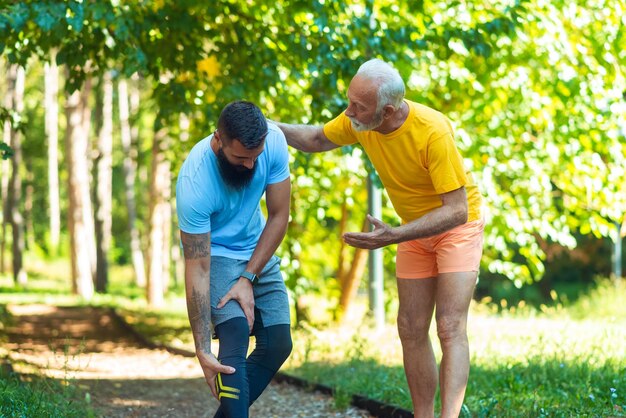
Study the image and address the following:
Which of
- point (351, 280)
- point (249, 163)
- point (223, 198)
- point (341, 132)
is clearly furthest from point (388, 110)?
point (351, 280)

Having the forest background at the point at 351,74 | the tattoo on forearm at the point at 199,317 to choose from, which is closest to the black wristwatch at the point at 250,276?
the tattoo on forearm at the point at 199,317

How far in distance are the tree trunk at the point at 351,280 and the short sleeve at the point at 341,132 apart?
28.5 ft

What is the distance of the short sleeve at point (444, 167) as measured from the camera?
15.0ft

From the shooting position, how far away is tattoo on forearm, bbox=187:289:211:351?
438cm

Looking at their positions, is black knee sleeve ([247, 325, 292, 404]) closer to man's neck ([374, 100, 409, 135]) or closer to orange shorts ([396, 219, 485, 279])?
orange shorts ([396, 219, 485, 279])

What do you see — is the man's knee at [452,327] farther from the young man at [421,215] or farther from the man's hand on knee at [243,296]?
the man's hand on knee at [243,296]

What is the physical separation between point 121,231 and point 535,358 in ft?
169

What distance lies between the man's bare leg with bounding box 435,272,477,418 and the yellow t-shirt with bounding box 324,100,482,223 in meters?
0.38

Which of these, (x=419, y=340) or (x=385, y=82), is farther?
(x=419, y=340)

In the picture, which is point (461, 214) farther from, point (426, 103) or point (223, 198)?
point (426, 103)

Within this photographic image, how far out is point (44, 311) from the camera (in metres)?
19.4

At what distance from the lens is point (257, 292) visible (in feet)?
15.3

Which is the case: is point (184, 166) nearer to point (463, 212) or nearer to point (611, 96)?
point (463, 212)

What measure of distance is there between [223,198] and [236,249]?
1.18 feet
